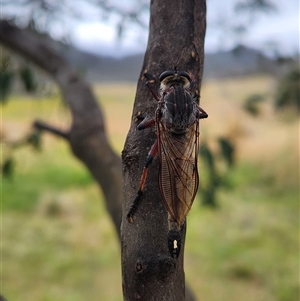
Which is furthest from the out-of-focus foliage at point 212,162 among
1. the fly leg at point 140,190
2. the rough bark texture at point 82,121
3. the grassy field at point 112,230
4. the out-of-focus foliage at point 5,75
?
the fly leg at point 140,190

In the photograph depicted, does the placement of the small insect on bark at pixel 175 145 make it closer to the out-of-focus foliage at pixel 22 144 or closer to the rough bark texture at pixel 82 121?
the rough bark texture at pixel 82 121

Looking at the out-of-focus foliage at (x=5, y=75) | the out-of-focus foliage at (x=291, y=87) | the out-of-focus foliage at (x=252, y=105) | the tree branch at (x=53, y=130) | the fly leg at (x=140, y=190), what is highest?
the out-of-focus foliage at (x=252, y=105)

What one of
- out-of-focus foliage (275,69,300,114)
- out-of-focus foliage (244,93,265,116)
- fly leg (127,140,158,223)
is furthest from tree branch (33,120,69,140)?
out-of-focus foliage (244,93,265,116)

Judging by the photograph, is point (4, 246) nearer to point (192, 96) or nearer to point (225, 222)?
point (225, 222)

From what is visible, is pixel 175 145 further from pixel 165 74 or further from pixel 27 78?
pixel 27 78

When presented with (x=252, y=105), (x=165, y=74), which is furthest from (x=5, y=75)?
(x=252, y=105)

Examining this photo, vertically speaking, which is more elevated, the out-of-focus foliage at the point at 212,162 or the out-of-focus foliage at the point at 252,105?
the out-of-focus foliage at the point at 252,105

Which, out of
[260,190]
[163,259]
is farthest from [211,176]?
[260,190]

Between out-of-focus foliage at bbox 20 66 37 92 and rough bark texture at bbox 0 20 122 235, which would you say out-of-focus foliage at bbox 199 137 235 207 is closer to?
rough bark texture at bbox 0 20 122 235
